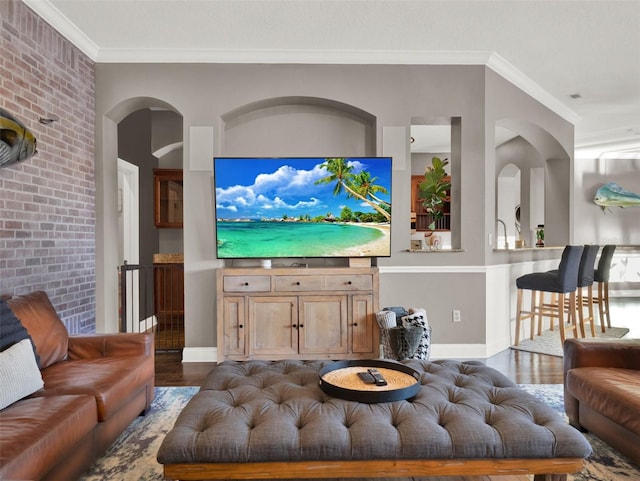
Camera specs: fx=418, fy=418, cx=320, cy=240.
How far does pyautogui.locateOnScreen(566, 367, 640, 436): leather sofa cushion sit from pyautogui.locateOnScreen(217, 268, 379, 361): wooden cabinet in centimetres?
168

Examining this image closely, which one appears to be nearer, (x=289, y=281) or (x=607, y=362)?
(x=607, y=362)

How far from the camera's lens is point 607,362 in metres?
2.44

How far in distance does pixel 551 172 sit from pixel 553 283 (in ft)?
7.00

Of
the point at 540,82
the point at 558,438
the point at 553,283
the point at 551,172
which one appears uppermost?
the point at 540,82

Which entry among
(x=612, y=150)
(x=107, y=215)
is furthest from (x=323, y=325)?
(x=612, y=150)

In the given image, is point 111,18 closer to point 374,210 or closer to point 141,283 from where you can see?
point 374,210

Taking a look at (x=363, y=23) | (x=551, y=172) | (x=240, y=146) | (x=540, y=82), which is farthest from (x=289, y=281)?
(x=551, y=172)

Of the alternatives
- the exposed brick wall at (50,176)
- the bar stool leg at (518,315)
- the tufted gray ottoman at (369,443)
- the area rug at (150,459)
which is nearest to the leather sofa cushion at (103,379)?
the area rug at (150,459)

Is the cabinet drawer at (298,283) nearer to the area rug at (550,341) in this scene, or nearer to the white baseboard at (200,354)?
the white baseboard at (200,354)

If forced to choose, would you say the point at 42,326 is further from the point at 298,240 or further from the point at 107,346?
the point at 298,240

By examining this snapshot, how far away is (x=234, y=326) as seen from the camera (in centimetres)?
373

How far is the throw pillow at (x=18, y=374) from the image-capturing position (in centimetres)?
184

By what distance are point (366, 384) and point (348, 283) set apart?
1.83 metres

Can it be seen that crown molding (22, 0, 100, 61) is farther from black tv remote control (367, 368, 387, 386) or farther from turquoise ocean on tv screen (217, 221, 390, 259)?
black tv remote control (367, 368, 387, 386)
